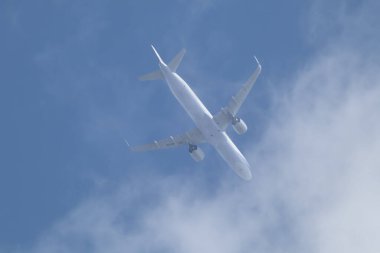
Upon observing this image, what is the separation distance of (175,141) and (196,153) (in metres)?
3.75

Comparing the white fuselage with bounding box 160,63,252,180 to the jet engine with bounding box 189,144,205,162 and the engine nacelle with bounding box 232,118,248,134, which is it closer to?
the engine nacelle with bounding box 232,118,248,134

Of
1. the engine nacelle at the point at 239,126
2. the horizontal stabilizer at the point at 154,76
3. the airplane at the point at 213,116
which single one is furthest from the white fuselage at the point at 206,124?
the engine nacelle at the point at 239,126

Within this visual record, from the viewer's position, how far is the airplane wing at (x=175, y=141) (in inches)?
6442

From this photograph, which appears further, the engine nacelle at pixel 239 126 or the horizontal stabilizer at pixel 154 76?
the engine nacelle at pixel 239 126

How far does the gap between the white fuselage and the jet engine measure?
503 cm

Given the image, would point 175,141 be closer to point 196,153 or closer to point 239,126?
point 196,153

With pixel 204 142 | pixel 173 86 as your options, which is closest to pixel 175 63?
pixel 173 86

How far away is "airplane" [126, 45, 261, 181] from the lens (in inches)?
6083

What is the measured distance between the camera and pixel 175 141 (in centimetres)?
16562

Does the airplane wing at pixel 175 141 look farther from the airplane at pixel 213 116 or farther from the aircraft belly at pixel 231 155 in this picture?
the aircraft belly at pixel 231 155

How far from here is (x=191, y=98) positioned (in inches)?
6063

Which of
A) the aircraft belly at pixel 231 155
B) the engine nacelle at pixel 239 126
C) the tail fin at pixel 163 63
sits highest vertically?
the tail fin at pixel 163 63

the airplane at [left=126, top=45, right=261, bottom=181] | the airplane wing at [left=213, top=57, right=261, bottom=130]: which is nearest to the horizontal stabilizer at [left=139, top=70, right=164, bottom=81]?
the airplane at [left=126, top=45, right=261, bottom=181]

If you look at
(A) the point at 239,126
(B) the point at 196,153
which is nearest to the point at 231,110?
(A) the point at 239,126
